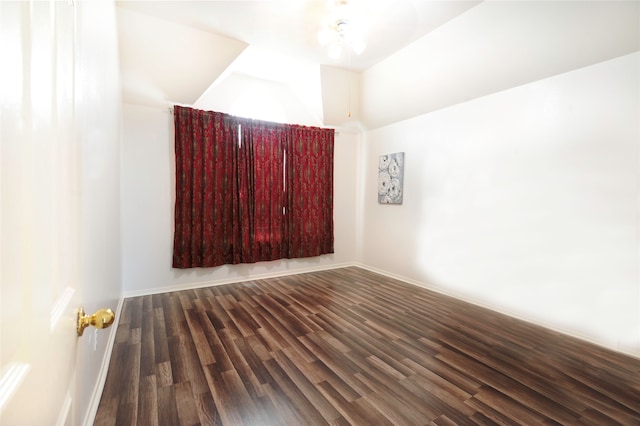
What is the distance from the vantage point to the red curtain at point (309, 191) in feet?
15.3

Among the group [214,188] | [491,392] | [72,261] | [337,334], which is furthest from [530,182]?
[214,188]

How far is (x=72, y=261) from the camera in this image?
749 mm

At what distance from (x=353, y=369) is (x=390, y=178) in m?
3.24

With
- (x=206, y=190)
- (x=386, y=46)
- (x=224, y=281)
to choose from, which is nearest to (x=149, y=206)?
(x=206, y=190)

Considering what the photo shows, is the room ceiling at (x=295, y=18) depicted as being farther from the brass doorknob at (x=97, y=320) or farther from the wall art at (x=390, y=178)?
the brass doorknob at (x=97, y=320)

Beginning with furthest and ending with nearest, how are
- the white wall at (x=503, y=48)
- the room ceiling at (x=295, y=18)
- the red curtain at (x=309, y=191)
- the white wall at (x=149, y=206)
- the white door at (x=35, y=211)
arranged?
the red curtain at (x=309, y=191), the white wall at (x=149, y=206), the room ceiling at (x=295, y=18), the white wall at (x=503, y=48), the white door at (x=35, y=211)

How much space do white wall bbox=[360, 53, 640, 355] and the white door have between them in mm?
3686

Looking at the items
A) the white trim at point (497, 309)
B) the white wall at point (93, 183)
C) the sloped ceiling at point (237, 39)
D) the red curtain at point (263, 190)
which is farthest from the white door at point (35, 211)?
the white trim at point (497, 309)

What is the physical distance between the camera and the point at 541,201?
2.88m

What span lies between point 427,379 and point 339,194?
367cm

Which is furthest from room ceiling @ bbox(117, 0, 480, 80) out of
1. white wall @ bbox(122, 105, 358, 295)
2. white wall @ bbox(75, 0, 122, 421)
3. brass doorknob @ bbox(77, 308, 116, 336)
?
brass doorknob @ bbox(77, 308, 116, 336)

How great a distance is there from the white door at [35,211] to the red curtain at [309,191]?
13.1 ft

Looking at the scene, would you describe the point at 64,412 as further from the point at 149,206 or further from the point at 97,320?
the point at 149,206

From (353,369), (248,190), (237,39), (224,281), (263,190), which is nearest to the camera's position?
(353,369)
